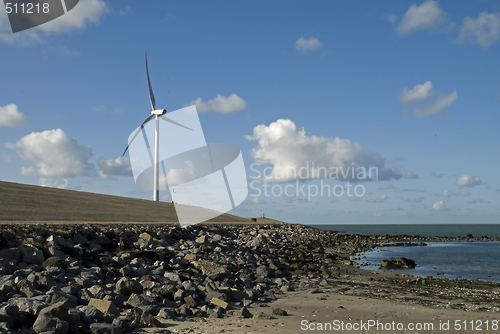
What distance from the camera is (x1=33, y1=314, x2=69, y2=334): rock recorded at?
18.0ft

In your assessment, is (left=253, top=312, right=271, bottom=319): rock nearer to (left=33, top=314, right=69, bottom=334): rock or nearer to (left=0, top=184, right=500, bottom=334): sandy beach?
A: (left=0, top=184, right=500, bottom=334): sandy beach

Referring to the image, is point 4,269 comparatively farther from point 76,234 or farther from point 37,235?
point 76,234

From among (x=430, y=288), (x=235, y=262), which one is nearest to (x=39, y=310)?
(x=235, y=262)

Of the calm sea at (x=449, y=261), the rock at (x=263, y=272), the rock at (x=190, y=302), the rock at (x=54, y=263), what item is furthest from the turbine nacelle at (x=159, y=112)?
the rock at (x=190, y=302)

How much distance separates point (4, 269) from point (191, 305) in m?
4.08

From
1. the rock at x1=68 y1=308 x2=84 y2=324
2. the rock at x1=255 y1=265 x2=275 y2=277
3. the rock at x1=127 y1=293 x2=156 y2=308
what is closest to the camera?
the rock at x1=68 y1=308 x2=84 y2=324

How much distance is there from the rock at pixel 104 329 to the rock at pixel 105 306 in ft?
2.52

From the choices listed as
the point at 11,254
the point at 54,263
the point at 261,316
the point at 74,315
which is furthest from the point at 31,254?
the point at 261,316

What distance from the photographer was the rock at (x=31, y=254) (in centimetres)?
924

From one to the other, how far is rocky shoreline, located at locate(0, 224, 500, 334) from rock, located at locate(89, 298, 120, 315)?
0.02m

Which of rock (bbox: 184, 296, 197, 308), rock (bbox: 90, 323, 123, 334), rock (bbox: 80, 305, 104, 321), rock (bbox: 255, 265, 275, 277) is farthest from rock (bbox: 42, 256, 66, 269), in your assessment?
rock (bbox: 255, 265, 275, 277)

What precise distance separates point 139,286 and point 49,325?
294cm

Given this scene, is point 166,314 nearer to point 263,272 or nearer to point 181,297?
point 181,297

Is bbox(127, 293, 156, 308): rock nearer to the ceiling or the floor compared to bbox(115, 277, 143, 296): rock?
nearer to the floor
